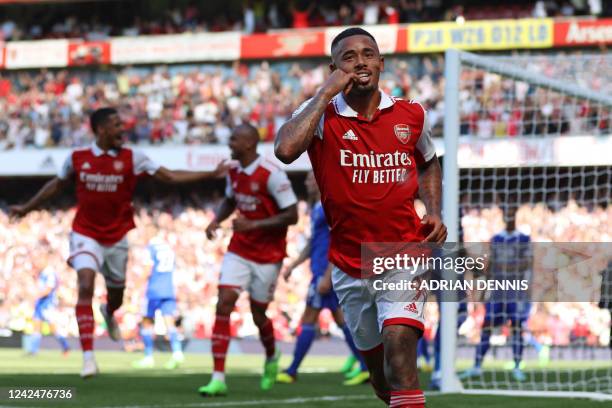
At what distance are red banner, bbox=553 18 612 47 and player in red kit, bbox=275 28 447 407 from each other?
83.0 feet

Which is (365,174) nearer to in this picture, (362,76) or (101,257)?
(362,76)

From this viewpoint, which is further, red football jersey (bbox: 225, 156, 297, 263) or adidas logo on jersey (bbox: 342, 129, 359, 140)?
red football jersey (bbox: 225, 156, 297, 263)

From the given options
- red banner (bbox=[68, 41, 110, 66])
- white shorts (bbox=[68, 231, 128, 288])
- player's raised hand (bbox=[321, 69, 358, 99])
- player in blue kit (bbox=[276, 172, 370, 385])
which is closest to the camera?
player's raised hand (bbox=[321, 69, 358, 99])

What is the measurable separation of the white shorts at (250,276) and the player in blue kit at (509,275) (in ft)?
9.09

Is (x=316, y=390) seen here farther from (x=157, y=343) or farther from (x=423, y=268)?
(x=157, y=343)

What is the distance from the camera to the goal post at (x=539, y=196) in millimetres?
11117

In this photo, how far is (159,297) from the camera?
55.1 feet

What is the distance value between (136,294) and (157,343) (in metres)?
3.13

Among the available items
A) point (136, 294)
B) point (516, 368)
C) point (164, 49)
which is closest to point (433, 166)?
point (516, 368)

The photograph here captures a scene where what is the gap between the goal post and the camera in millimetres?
11117

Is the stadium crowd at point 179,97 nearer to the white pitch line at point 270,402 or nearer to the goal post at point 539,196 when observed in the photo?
the goal post at point 539,196

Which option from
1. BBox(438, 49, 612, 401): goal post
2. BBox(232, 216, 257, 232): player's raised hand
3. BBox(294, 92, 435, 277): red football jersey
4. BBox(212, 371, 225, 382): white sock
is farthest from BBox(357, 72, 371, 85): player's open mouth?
BBox(212, 371, 225, 382): white sock

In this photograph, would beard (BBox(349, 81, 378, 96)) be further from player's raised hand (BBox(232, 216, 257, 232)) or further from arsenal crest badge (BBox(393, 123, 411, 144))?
player's raised hand (BBox(232, 216, 257, 232))

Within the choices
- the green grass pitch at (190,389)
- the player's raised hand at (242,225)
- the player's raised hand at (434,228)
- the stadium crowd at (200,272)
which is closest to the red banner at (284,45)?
the stadium crowd at (200,272)
